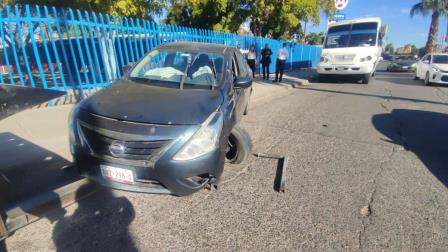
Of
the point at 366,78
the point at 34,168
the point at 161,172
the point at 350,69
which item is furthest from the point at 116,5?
the point at 366,78

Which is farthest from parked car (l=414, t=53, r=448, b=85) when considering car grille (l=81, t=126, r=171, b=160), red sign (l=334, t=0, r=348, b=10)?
car grille (l=81, t=126, r=171, b=160)

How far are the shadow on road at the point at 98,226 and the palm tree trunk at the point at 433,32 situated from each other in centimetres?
3935

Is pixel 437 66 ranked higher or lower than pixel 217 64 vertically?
lower

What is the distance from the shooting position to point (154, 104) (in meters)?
2.91

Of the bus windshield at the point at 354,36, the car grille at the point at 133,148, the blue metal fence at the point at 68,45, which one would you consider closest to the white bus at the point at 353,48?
the bus windshield at the point at 354,36

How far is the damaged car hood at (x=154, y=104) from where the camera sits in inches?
104

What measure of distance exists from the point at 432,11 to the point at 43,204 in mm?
40019

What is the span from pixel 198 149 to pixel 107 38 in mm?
6089

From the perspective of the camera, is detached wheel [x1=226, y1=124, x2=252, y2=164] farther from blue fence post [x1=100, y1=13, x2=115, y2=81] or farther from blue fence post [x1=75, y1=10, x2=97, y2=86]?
blue fence post [x1=100, y1=13, x2=115, y2=81]

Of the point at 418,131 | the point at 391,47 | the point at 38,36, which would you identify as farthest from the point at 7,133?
the point at 391,47

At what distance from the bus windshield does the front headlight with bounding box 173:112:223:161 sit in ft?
40.0

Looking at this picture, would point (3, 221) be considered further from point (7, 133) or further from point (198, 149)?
point (7, 133)

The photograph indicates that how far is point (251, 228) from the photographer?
8.52 feet

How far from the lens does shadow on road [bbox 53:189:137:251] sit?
2.34 meters
